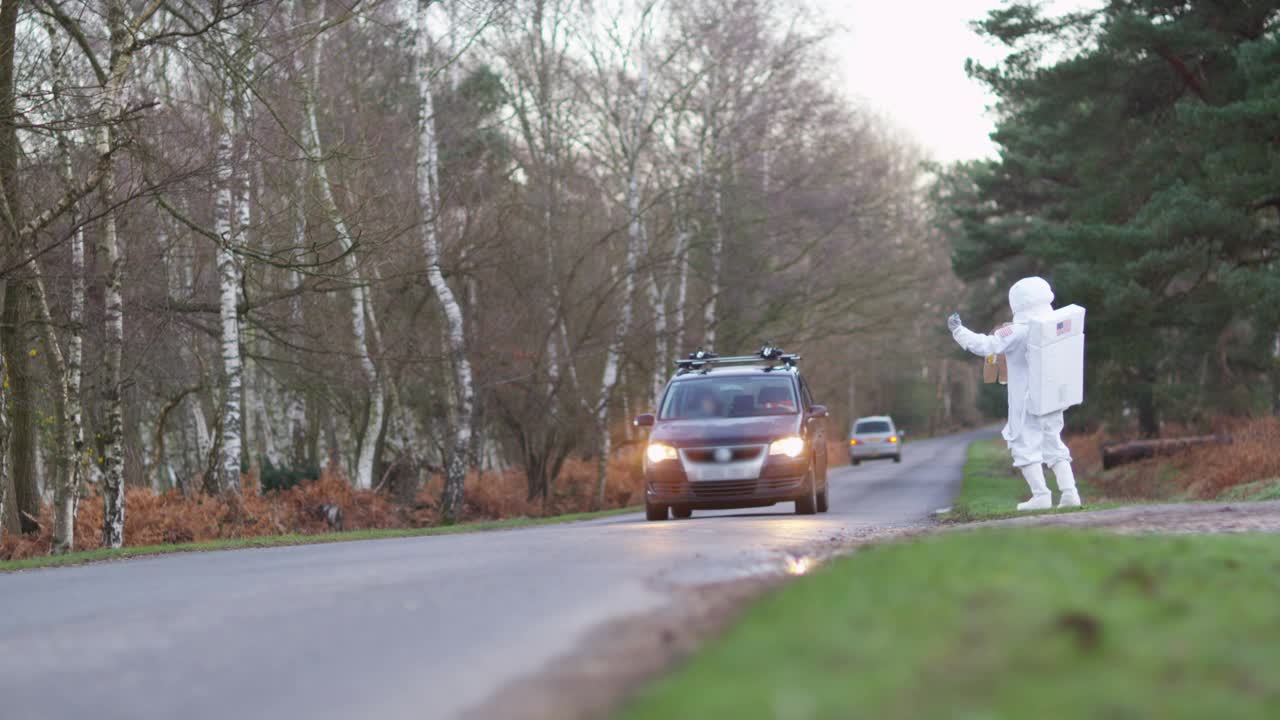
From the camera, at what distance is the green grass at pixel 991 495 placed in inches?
650

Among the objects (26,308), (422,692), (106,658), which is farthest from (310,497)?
(422,692)

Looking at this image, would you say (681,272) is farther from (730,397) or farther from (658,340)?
(730,397)

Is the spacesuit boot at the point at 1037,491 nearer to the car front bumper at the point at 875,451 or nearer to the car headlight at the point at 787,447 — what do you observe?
the car headlight at the point at 787,447

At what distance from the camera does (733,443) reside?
17.4 m

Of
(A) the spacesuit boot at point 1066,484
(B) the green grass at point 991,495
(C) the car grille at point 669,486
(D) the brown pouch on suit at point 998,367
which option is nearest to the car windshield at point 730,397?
(C) the car grille at point 669,486

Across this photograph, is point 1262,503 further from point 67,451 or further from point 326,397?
point 326,397

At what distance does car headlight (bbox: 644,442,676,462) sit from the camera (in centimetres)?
1761

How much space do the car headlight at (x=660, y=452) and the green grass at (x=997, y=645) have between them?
1027 cm

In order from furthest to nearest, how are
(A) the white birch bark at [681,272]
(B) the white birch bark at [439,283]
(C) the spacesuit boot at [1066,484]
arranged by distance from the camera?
(A) the white birch bark at [681,272]
(B) the white birch bark at [439,283]
(C) the spacesuit boot at [1066,484]

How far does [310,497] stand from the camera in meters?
26.5

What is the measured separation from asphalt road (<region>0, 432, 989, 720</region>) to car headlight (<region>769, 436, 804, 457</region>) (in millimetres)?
4031

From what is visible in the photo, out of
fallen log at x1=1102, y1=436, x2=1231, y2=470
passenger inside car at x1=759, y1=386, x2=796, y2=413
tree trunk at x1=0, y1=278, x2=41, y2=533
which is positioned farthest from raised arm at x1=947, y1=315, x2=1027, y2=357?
fallen log at x1=1102, y1=436, x2=1231, y2=470

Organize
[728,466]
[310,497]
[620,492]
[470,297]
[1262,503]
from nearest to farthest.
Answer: [1262,503], [728,466], [310,497], [470,297], [620,492]

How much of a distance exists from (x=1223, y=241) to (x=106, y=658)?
24619 millimetres
